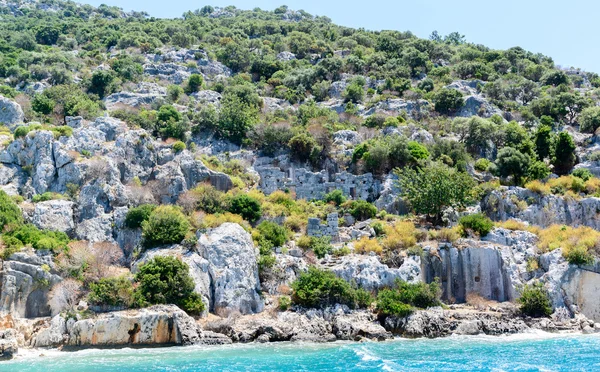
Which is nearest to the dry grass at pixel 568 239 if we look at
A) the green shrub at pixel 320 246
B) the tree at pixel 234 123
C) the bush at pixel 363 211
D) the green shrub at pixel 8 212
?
the bush at pixel 363 211

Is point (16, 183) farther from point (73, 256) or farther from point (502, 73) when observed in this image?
point (502, 73)

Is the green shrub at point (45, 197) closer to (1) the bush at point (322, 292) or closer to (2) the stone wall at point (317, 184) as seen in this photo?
(2) the stone wall at point (317, 184)

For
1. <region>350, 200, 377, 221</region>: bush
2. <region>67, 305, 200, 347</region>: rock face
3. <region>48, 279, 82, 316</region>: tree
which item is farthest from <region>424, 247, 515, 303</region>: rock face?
<region>48, 279, 82, 316</region>: tree

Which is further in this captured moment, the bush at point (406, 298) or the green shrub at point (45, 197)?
the green shrub at point (45, 197)

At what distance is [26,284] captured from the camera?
39.0 meters

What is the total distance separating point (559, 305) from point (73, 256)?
35762 millimetres

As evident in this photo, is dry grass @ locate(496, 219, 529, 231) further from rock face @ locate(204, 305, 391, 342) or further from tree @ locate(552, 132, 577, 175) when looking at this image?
rock face @ locate(204, 305, 391, 342)

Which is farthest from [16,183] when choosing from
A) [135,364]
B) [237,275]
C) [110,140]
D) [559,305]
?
[559,305]

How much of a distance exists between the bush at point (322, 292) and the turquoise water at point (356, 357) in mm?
4505

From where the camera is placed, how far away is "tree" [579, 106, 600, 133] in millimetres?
67162

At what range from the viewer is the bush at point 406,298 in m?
39.9

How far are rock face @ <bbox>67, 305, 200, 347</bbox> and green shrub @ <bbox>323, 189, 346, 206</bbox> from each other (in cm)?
2189

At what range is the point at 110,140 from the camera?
55.3 meters

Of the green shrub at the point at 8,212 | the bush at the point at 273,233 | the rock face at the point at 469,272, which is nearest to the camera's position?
the green shrub at the point at 8,212
